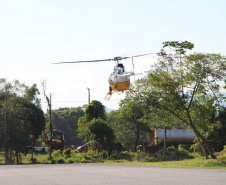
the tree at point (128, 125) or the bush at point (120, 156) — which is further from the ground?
the tree at point (128, 125)

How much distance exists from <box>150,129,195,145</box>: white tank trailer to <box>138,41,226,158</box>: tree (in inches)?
751

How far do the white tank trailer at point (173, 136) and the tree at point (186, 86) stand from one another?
19067mm

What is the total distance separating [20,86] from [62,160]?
3017cm

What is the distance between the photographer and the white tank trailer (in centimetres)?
5322

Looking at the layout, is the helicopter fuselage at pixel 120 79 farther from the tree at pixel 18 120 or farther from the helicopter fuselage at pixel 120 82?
the tree at pixel 18 120

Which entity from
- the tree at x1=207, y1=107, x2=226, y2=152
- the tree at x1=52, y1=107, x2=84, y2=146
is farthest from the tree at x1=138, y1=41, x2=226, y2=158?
the tree at x1=52, y1=107, x2=84, y2=146

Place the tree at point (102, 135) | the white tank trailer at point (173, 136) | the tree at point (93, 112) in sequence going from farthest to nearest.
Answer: the white tank trailer at point (173, 136), the tree at point (93, 112), the tree at point (102, 135)

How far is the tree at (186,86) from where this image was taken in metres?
30.9

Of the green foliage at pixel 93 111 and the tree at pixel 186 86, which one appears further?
the green foliage at pixel 93 111

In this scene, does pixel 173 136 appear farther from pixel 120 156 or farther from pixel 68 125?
pixel 68 125

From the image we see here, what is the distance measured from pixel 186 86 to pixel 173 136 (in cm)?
2346

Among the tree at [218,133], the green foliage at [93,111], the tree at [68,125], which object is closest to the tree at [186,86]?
the tree at [218,133]

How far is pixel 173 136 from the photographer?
54438 millimetres

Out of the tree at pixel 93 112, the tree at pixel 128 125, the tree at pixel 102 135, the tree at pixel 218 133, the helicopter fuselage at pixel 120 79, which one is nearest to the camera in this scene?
the helicopter fuselage at pixel 120 79
